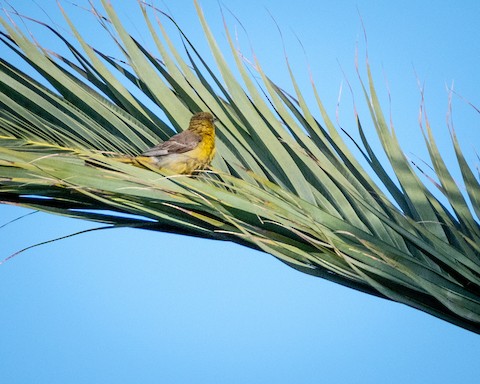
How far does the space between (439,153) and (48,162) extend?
630mm

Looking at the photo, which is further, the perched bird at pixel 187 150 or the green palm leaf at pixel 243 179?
the perched bird at pixel 187 150

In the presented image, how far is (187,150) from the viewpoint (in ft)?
6.48

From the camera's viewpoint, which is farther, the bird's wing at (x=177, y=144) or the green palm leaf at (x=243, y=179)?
the bird's wing at (x=177, y=144)

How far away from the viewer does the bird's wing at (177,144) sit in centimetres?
168

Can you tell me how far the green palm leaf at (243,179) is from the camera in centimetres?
116

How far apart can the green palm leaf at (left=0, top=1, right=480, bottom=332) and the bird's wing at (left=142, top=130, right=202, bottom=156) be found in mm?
25

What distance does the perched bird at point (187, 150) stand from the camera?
5.48 feet

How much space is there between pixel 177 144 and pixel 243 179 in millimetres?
372

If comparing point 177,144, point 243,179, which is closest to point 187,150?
point 177,144

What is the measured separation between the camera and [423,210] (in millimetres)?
1352

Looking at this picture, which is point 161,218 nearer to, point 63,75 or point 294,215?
point 294,215

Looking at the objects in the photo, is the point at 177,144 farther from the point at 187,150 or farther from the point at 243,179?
the point at 243,179

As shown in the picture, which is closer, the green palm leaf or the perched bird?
the green palm leaf

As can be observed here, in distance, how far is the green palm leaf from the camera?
1.16 m
